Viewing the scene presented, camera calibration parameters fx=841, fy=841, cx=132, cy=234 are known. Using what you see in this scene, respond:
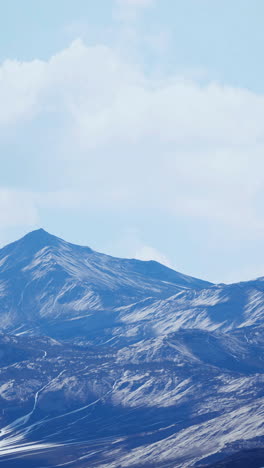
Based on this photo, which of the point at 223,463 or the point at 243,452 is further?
the point at 243,452

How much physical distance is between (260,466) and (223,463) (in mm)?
7399

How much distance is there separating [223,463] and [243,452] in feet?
43.5

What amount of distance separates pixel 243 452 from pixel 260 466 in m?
14.6

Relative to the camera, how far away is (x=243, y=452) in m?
179

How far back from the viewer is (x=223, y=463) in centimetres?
16700

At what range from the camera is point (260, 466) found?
16450 centimetres

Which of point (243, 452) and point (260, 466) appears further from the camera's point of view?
point (243, 452)
